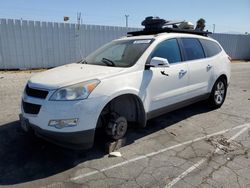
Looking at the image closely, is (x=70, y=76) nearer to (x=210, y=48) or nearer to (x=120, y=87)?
(x=120, y=87)

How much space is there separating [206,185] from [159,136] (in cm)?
155

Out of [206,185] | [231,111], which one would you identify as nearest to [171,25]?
[231,111]

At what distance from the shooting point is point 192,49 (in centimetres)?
523

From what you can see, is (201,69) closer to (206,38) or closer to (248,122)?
(206,38)

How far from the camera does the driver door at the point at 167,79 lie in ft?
13.9

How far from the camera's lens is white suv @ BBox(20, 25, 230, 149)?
Answer: 3.28 metres

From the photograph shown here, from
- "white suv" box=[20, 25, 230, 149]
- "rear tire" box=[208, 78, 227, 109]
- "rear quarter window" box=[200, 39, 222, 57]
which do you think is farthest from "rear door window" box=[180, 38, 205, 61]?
"rear tire" box=[208, 78, 227, 109]

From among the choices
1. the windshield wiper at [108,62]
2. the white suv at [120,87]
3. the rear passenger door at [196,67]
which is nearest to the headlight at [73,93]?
the white suv at [120,87]

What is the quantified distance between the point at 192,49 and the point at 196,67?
0.40m

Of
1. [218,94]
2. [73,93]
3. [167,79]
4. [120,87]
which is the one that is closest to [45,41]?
[218,94]

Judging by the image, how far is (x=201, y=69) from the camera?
528 cm

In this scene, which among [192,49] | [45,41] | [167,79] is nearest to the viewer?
[167,79]

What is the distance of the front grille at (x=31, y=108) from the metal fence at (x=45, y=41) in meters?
9.43

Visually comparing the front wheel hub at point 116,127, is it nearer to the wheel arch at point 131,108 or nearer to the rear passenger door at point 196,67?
the wheel arch at point 131,108
